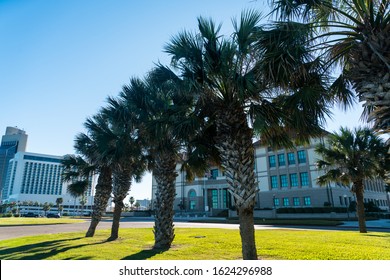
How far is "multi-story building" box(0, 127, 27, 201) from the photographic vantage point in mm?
122812

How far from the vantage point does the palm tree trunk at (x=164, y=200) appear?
10992mm

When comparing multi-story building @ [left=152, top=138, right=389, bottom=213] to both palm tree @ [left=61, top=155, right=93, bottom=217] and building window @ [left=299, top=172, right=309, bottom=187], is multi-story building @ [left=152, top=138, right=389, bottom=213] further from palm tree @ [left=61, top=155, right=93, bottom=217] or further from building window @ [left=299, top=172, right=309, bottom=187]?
palm tree @ [left=61, top=155, right=93, bottom=217]

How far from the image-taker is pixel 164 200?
437 inches

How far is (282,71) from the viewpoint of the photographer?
6496 mm

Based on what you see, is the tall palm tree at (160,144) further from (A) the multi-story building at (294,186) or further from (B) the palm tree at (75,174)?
(A) the multi-story building at (294,186)

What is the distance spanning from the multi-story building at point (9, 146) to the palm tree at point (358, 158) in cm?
13912

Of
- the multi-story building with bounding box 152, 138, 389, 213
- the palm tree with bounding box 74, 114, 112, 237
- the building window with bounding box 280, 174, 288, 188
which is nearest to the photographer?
the palm tree with bounding box 74, 114, 112, 237

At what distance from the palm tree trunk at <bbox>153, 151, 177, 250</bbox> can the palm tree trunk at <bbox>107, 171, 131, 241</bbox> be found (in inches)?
174

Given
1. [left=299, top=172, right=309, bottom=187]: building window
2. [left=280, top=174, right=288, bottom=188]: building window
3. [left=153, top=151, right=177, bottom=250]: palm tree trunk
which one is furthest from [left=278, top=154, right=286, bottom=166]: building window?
[left=153, top=151, right=177, bottom=250]: palm tree trunk

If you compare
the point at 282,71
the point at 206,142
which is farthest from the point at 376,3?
the point at 206,142

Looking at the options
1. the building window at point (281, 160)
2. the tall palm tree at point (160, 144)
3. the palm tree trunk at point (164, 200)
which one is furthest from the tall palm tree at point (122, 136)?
the building window at point (281, 160)

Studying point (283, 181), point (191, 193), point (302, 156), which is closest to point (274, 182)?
point (283, 181)

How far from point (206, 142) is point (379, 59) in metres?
5.56

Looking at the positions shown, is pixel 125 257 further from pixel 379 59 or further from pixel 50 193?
pixel 50 193
